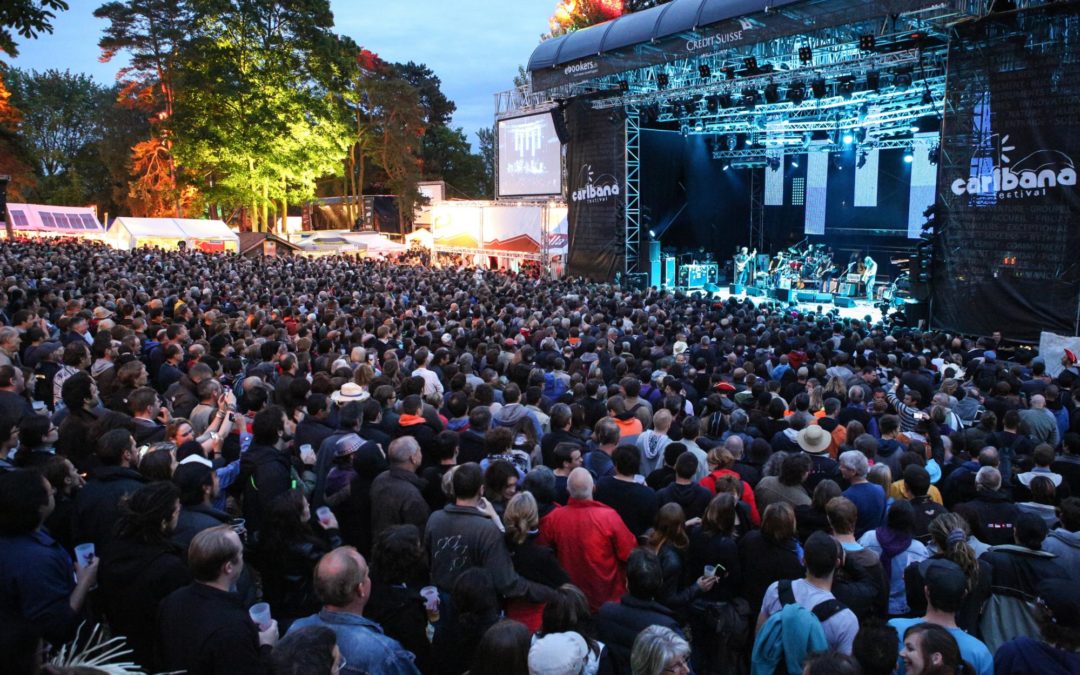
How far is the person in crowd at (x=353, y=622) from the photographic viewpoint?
8.18ft

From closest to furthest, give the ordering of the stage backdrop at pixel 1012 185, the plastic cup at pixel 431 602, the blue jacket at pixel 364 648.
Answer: the blue jacket at pixel 364 648 → the plastic cup at pixel 431 602 → the stage backdrop at pixel 1012 185

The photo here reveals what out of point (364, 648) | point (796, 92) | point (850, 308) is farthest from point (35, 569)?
point (850, 308)

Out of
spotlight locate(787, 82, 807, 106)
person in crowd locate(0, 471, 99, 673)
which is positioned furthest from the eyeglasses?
spotlight locate(787, 82, 807, 106)

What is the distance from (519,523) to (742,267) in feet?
65.2

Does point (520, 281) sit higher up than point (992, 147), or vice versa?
point (992, 147)

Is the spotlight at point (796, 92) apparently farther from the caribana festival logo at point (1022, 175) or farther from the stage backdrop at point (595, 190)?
the stage backdrop at point (595, 190)

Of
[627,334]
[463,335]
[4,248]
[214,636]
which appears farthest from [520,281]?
[214,636]

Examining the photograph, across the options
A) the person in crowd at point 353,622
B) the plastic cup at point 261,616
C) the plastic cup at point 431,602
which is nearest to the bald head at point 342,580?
the person in crowd at point 353,622

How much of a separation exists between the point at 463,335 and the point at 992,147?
1028 centimetres

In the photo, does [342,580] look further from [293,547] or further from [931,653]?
[931,653]

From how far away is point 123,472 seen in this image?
11.1 feet

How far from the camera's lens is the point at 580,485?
3.58 metres

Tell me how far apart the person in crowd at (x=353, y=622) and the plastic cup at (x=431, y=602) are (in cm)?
38

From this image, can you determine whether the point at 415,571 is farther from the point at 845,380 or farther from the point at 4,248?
the point at 4,248
